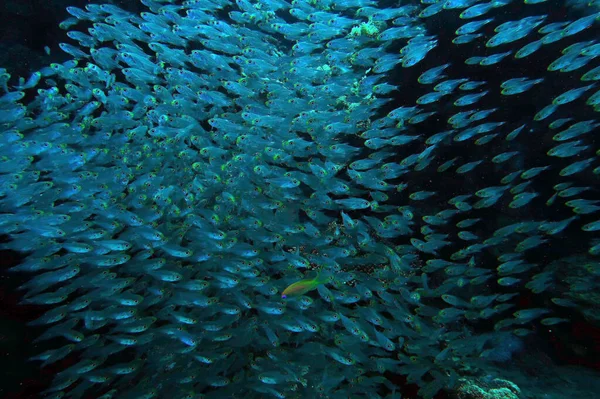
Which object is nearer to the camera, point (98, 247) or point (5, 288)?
point (98, 247)

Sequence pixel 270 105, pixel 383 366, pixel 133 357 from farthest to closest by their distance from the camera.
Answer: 1. pixel 270 105
2. pixel 133 357
3. pixel 383 366

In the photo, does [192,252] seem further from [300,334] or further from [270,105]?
[270,105]

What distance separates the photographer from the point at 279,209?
228 inches

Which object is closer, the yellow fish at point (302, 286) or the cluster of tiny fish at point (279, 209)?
the yellow fish at point (302, 286)

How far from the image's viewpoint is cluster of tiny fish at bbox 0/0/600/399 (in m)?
4.82

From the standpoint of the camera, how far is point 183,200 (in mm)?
5637

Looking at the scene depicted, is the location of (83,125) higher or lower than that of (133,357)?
higher

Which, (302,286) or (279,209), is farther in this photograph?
(279,209)

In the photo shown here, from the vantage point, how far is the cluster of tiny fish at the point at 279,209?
15.8ft

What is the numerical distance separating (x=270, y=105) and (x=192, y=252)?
2699 mm

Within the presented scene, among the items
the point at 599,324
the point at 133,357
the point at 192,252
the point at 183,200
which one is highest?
the point at 183,200

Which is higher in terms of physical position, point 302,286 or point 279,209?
point 279,209

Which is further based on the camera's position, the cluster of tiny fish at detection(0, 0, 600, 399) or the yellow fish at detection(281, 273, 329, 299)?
the cluster of tiny fish at detection(0, 0, 600, 399)

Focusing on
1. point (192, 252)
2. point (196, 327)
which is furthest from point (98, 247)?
point (196, 327)
